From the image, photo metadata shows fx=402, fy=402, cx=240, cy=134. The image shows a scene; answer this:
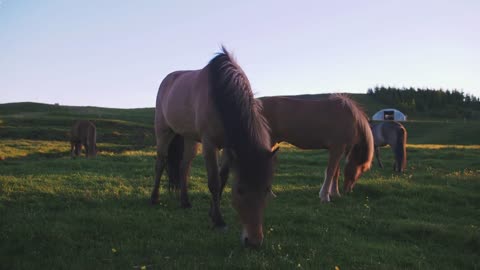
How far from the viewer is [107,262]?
415 centimetres

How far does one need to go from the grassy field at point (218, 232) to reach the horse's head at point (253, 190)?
27cm

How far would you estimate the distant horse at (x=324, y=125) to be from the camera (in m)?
8.12

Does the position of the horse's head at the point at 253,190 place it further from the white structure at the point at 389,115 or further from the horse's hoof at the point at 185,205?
the white structure at the point at 389,115

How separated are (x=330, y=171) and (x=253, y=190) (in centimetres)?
408

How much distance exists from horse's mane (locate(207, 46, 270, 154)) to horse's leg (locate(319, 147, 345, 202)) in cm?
→ 329

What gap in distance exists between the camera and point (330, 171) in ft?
26.2

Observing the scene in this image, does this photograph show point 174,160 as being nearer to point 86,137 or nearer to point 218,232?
point 218,232

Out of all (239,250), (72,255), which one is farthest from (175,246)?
(72,255)

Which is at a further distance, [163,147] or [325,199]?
[325,199]

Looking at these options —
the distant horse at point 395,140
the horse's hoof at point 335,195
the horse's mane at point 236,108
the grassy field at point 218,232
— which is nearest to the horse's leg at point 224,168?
the horse's mane at point 236,108

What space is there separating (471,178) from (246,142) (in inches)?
338

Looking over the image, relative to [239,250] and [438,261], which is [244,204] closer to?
[239,250]

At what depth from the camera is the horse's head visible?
426cm

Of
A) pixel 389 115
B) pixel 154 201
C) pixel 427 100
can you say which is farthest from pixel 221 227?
pixel 427 100
